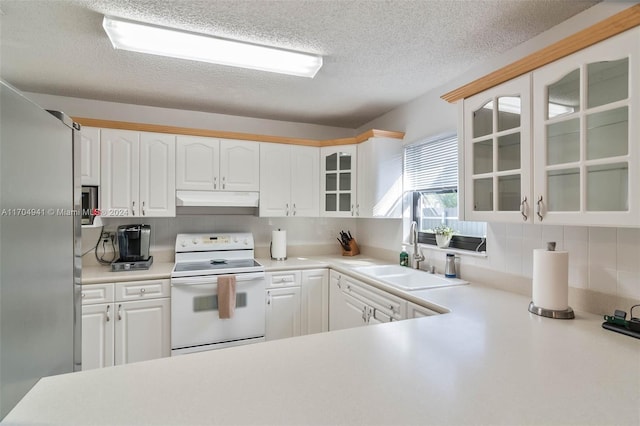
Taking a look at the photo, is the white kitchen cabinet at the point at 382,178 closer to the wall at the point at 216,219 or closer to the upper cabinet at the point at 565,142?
the wall at the point at 216,219

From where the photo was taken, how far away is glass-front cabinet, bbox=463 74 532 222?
59.6 inches

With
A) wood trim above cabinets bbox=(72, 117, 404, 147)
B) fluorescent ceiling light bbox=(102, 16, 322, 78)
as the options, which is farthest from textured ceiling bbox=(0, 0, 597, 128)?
wood trim above cabinets bbox=(72, 117, 404, 147)

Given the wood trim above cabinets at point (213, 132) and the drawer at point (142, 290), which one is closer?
the drawer at point (142, 290)

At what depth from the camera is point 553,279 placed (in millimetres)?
1427

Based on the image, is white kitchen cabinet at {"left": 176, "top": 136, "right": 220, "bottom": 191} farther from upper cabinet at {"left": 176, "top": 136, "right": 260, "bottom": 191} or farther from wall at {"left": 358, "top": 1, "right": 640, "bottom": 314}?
wall at {"left": 358, "top": 1, "right": 640, "bottom": 314}

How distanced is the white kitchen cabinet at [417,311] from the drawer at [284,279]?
1.23 m

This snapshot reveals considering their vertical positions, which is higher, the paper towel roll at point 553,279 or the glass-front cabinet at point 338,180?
the glass-front cabinet at point 338,180

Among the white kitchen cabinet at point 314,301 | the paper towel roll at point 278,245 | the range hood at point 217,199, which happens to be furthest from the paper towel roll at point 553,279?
the range hood at point 217,199

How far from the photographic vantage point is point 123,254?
2.62 metres

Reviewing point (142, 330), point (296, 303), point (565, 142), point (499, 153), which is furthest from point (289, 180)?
point (565, 142)

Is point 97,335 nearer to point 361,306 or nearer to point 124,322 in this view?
point 124,322

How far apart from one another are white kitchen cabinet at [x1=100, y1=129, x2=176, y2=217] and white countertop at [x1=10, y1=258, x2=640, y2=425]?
2.05 metres

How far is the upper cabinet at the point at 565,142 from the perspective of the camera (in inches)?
45.9

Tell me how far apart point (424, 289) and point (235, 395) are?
144cm
